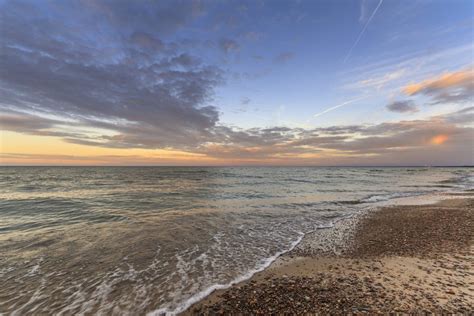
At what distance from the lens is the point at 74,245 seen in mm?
9875

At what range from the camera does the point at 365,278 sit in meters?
6.42

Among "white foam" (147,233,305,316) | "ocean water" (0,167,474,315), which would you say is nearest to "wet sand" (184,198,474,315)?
"white foam" (147,233,305,316)

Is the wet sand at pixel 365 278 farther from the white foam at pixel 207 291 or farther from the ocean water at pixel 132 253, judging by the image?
the ocean water at pixel 132 253

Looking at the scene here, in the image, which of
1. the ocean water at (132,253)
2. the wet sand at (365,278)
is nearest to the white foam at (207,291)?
the ocean water at (132,253)

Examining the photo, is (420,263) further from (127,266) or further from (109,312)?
(127,266)

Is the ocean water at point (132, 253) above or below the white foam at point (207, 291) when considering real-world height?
below

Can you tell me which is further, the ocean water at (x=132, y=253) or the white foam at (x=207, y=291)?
the ocean water at (x=132, y=253)

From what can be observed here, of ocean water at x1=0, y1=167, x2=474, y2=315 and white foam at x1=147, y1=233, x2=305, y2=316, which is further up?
white foam at x1=147, y1=233, x2=305, y2=316

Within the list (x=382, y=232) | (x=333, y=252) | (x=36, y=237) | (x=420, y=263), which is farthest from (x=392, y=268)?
(x=36, y=237)

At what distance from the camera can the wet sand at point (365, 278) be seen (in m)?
5.09

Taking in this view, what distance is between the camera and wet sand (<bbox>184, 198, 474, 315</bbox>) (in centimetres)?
509

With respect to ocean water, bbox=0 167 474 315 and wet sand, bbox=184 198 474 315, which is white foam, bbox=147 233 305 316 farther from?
wet sand, bbox=184 198 474 315

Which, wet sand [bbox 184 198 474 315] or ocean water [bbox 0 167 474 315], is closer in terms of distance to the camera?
wet sand [bbox 184 198 474 315]

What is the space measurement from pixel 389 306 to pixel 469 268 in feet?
13.5
